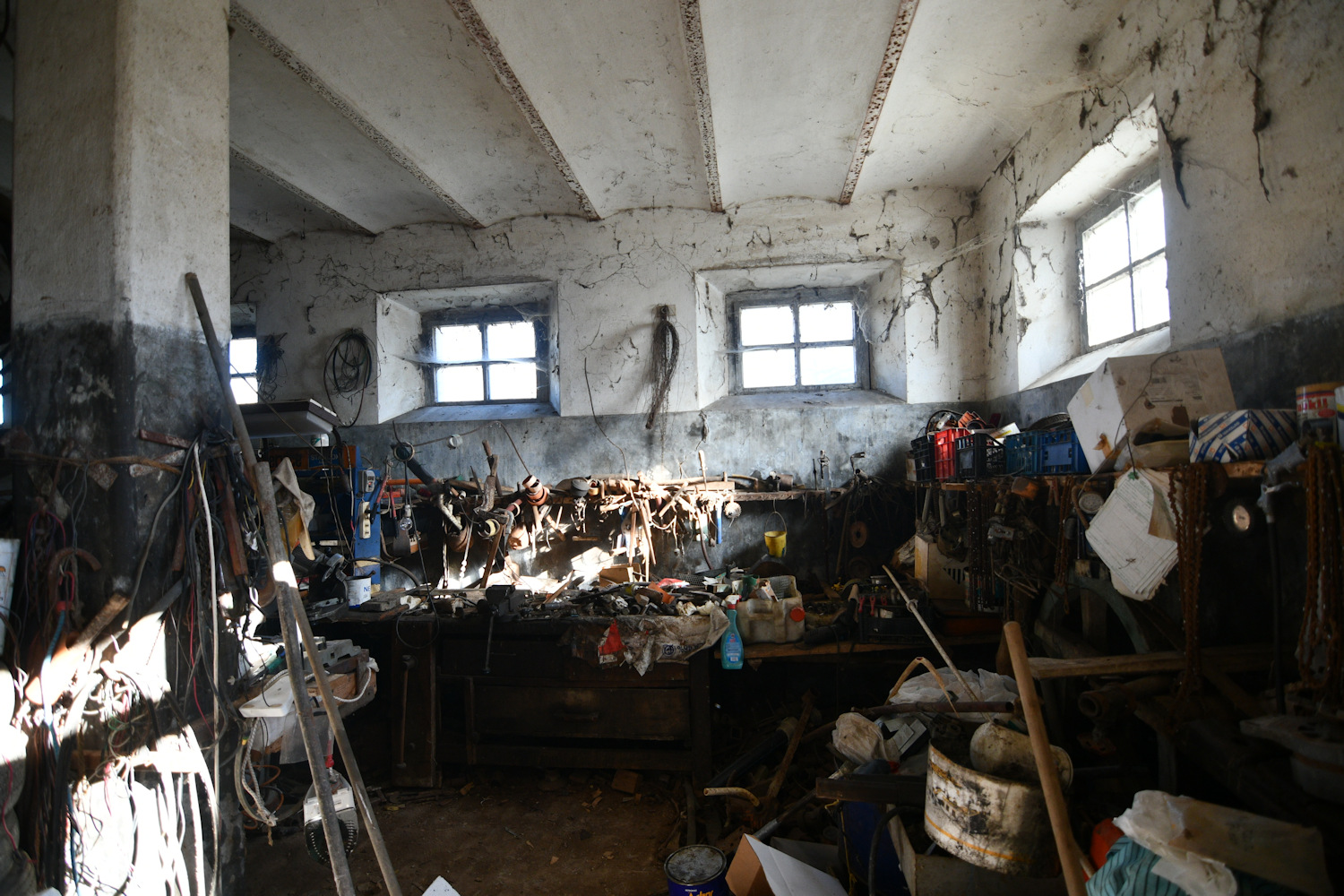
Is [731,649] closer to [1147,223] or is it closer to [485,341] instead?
[1147,223]

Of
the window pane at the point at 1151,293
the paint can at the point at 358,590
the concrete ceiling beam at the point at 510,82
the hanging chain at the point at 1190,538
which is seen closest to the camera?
the hanging chain at the point at 1190,538

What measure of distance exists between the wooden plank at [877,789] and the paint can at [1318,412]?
1416 mm

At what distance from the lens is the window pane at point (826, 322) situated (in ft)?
16.7

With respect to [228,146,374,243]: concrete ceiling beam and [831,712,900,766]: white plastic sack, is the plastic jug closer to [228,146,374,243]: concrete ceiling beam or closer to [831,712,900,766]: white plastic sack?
[831,712,900,766]: white plastic sack

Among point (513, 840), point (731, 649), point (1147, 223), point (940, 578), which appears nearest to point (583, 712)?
point (513, 840)

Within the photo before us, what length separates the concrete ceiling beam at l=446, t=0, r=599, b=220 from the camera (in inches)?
106

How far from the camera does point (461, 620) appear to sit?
3.54 metres

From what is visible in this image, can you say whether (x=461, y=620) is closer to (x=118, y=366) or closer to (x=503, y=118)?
(x=118, y=366)

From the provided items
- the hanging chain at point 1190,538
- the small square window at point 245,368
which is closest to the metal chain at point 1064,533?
the hanging chain at point 1190,538

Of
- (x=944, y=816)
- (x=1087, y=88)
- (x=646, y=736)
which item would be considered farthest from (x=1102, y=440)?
(x=646, y=736)

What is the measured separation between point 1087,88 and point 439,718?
499cm

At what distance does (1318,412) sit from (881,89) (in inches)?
101

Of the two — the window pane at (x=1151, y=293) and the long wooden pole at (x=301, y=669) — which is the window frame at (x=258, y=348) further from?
the window pane at (x=1151, y=293)

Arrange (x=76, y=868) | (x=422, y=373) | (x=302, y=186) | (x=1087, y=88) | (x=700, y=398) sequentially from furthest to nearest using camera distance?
(x=422, y=373) < (x=700, y=398) < (x=302, y=186) < (x=1087, y=88) < (x=76, y=868)
